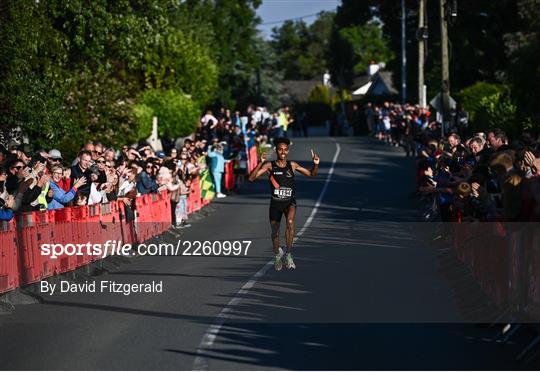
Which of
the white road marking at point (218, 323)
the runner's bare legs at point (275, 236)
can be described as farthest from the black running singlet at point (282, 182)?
the white road marking at point (218, 323)

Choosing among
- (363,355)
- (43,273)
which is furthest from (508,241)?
(43,273)

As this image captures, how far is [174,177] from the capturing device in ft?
93.2

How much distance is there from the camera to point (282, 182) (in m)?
19.8

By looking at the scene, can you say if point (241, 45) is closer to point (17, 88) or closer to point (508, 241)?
point (17, 88)

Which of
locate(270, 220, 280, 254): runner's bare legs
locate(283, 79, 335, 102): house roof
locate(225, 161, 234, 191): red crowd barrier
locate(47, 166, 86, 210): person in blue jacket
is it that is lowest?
locate(225, 161, 234, 191): red crowd barrier

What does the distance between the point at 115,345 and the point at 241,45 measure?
3308 inches

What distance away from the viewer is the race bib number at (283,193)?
65.1 ft

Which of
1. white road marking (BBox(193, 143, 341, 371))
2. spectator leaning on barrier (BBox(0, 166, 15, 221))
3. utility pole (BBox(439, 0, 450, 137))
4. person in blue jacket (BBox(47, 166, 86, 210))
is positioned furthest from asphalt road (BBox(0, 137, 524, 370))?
utility pole (BBox(439, 0, 450, 137))

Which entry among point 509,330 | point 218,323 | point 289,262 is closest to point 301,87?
point 289,262

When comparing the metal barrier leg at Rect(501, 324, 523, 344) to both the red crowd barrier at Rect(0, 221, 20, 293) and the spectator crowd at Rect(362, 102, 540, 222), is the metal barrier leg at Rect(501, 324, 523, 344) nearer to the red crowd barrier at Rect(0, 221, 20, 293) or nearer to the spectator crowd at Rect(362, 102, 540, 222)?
the spectator crowd at Rect(362, 102, 540, 222)

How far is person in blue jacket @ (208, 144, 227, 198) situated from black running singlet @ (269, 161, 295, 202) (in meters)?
16.9

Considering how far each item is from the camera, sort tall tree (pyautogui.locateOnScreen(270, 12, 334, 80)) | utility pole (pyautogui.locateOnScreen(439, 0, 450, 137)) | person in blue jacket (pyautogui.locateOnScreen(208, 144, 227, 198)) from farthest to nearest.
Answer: tall tree (pyautogui.locateOnScreen(270, 12, 334, 80)) → utility pole (pyautogui.locateOnScreen(439, 0, 450, 137)) → person in blue jacket (pyautogui.locateOnScreen(208, 144, 227, 198))

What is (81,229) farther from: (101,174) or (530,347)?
(530,347)

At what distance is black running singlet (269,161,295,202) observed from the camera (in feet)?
64.6
